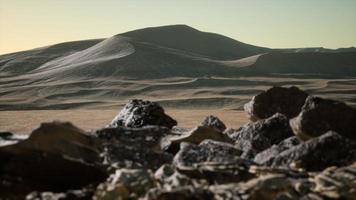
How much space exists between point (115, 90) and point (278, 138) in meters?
99.6

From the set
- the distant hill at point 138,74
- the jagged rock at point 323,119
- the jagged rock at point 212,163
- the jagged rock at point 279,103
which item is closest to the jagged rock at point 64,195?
the jagged rock at point 212,163

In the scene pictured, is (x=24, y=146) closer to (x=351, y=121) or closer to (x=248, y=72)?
(x=351, y=121)

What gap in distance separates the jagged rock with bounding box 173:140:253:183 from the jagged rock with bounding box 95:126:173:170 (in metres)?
0.34

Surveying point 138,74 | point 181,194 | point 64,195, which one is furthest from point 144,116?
point 138,74

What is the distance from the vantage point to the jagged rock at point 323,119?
9.37m

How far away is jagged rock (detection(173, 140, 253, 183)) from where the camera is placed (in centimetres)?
682

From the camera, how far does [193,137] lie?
9.30 meters

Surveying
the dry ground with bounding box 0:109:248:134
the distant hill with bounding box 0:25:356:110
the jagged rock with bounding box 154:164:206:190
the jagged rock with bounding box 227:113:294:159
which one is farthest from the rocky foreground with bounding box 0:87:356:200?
the distant hill with bounding box 0:25:356:110

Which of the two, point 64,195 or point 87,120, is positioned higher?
point 64,195

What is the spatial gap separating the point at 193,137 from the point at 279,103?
355 centimetres

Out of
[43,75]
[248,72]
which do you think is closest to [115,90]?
[43,75]

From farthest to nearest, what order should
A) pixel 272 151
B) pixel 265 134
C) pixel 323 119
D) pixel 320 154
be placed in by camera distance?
1. pixel 265 134
2. pixel 323 119
3. pixel 272 151
4. pixel 320 154

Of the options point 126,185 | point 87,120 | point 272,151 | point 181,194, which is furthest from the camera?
point 87,120

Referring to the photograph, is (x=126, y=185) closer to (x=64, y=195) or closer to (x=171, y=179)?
(x=171, y=179)
